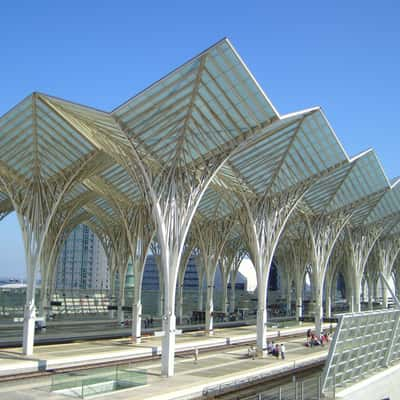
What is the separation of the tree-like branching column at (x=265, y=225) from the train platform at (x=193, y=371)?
458 cm

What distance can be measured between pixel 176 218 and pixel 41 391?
1118cm

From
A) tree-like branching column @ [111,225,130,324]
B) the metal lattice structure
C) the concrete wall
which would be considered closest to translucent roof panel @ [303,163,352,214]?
the metal lattice structure

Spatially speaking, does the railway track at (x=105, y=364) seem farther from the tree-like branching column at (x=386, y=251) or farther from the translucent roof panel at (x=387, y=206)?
the tree-like branching column at (x=386, y=251)

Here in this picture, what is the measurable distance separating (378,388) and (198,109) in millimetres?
17594

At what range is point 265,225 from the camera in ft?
129

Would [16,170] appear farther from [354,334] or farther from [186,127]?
[354,334]

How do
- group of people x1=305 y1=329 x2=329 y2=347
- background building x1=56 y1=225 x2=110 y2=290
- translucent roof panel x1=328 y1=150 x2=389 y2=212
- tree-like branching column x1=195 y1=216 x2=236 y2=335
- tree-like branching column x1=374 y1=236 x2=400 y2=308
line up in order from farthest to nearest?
background building x1=56 y1=225 x2=110 y2=290 → tree-like branching column x1=374 y1=236 x2=400 y2=308 → tree-like branching column x1=195 y1=216 x2=236 y2=335 → translucent roof panel x1=328 y1=150 x2=389 y2=212 → group of people x1=305 y1=329 x2=329 y2=347

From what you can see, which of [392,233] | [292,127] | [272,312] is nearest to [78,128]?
[292,127]

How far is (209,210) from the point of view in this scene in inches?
2254

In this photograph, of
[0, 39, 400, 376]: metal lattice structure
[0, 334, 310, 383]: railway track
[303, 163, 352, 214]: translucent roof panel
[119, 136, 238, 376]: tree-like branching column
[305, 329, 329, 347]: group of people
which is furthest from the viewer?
[303, 163, 352, 214]: translucent roof panel

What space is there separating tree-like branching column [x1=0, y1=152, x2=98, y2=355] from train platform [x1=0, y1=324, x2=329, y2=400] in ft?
19.3

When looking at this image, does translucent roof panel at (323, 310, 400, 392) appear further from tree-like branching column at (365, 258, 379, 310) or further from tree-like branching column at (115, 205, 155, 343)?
tree-like branching column at (365, 258, 379, 310)

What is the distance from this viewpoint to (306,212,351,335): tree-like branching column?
1934 inches

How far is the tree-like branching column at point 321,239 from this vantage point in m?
49.1
